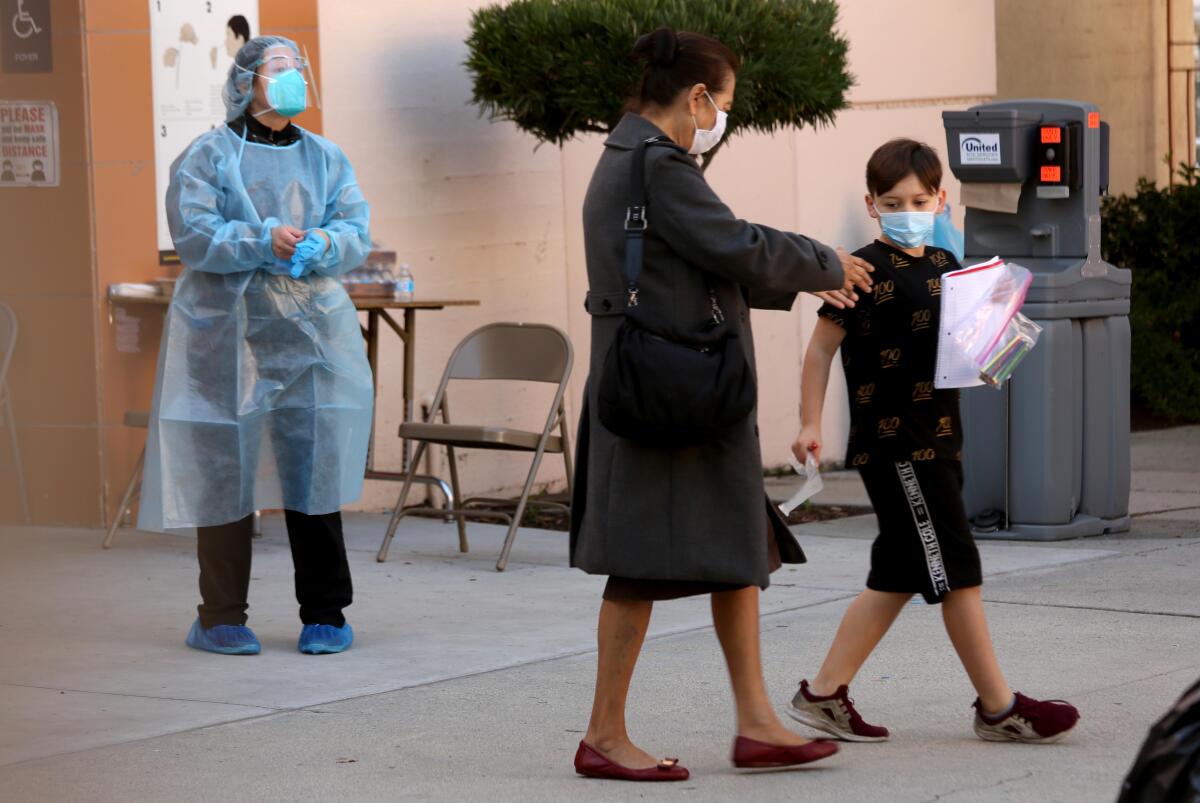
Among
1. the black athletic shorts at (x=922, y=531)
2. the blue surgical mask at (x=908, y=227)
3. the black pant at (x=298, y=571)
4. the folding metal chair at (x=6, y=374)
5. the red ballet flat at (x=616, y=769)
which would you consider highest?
the blue surgical mask at (x=908, y=227)

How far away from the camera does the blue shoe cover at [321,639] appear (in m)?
5.38

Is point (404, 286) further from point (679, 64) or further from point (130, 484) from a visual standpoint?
point (679, 64)

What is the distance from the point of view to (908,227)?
4.21 meters

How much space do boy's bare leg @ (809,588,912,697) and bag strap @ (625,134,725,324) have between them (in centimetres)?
82

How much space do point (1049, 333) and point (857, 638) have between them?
3.37 metres

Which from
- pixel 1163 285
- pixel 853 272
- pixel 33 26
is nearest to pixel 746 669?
pixel 853 272

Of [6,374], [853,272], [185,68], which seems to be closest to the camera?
[6,374]

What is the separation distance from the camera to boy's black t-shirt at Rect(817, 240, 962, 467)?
13.5ft

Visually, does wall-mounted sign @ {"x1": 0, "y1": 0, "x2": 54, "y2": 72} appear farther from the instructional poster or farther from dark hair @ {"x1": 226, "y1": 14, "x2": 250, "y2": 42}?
dark hair @ {"x1": 226, "y1": 14, "x2": 250, "y2": 42}

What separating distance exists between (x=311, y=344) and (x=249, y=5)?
117 inches

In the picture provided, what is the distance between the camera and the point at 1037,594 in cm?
616

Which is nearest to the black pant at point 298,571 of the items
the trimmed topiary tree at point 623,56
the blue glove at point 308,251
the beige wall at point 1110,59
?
the blue glove at point 308,251

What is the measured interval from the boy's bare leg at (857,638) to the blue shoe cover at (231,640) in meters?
1.94

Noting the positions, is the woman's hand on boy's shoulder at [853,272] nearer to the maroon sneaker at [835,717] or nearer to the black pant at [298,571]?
the maroon sneaker at [835,717]
